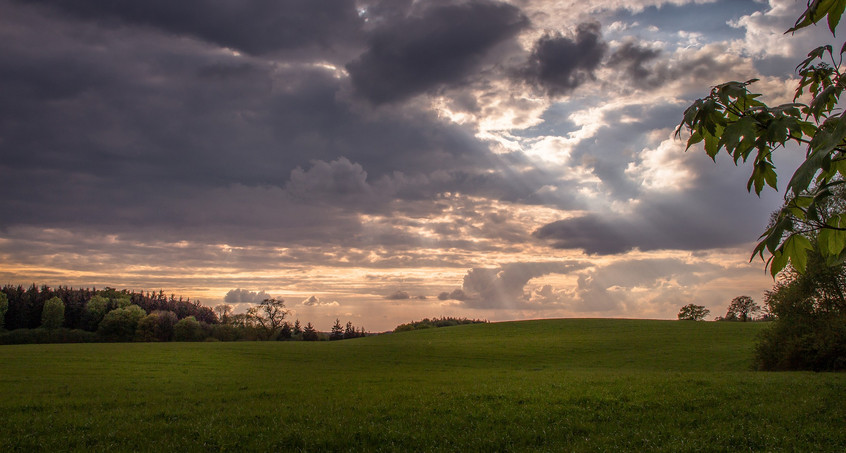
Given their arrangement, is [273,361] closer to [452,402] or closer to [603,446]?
[452,402]

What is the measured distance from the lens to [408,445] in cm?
1382

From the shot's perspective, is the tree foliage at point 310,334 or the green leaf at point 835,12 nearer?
the green leaf at point 835,12

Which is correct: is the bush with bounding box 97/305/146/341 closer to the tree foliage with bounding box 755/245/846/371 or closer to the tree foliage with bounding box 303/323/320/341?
the tree foliage with bounding box 303/323/320/341

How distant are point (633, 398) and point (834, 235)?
1880 centimetres

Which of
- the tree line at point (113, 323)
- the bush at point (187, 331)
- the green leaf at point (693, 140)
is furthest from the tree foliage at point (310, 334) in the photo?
the green leaf at point (693, 140)

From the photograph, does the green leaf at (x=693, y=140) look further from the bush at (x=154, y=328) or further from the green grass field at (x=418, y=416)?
the bush at (x=154, y=328)

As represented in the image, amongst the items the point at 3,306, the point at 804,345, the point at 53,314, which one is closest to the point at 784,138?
the point at 804,345

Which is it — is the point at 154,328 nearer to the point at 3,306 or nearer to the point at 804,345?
the point at 3,306

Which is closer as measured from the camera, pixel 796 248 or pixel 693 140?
pixel 796 248

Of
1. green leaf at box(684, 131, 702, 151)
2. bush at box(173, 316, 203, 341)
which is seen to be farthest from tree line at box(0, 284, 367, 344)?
green leaf at box(684, 131, 702, 151)

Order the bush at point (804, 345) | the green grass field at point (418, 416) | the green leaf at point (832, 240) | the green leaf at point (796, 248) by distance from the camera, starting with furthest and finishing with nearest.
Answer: the bush at point (804, 345) < the green grass field at point (418, 416) < the green leaf at point (832, 240) < the green leaf at point (796, 248)

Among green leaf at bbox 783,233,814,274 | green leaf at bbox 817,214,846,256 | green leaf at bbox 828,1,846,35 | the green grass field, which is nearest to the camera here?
green leaf at bbox 828,1,846,35

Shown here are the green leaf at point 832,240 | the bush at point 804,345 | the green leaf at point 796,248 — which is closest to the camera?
the green leaf at point 796,248

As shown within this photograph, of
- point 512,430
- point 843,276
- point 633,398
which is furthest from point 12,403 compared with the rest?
point 843,276
